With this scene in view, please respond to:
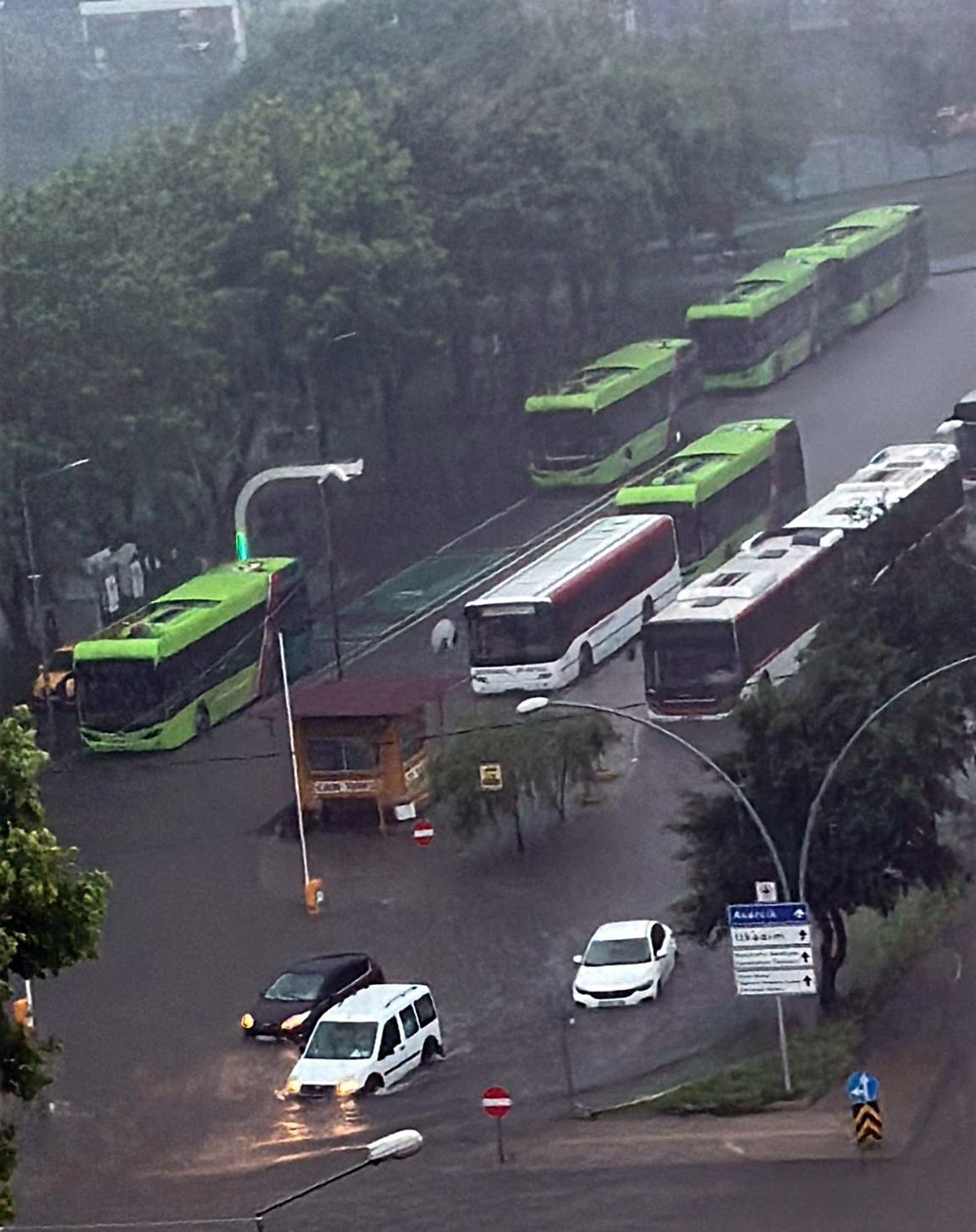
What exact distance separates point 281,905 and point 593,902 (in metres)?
1.89

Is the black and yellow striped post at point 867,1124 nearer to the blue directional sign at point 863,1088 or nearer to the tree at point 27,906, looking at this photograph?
the blue directional sign at point 863,1088

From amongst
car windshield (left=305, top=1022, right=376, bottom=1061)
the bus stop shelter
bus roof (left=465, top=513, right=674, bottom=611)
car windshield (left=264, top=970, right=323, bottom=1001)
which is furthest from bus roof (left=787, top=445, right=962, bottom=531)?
car windshield (left=305, top=1022, right=376, bottom=1061)

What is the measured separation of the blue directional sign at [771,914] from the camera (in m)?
11.0

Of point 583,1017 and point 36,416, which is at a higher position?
point 36,416

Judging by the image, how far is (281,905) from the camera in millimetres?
14781

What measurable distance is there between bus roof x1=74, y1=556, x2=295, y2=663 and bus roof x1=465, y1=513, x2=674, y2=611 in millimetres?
1514

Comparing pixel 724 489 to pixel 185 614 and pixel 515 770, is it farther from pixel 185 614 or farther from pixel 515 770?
pixel 185 614

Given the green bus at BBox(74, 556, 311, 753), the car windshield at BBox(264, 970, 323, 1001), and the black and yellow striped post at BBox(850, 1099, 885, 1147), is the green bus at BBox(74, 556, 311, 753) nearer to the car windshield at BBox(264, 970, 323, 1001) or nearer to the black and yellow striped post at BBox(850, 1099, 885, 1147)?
the car windshield at BBox(264, 970, 323, 1001)

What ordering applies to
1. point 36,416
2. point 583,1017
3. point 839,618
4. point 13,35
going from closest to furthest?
point 583,1017 < point 839,618 < point 36,416 < point 13,35

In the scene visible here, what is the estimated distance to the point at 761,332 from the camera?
63.1ft

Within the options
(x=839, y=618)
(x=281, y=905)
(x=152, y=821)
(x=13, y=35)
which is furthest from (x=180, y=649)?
(x=13, y=35)

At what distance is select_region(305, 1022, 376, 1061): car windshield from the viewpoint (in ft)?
38.6

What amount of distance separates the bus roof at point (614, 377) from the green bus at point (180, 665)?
3.00 meters

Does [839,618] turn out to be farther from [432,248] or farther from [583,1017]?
[432,248]
